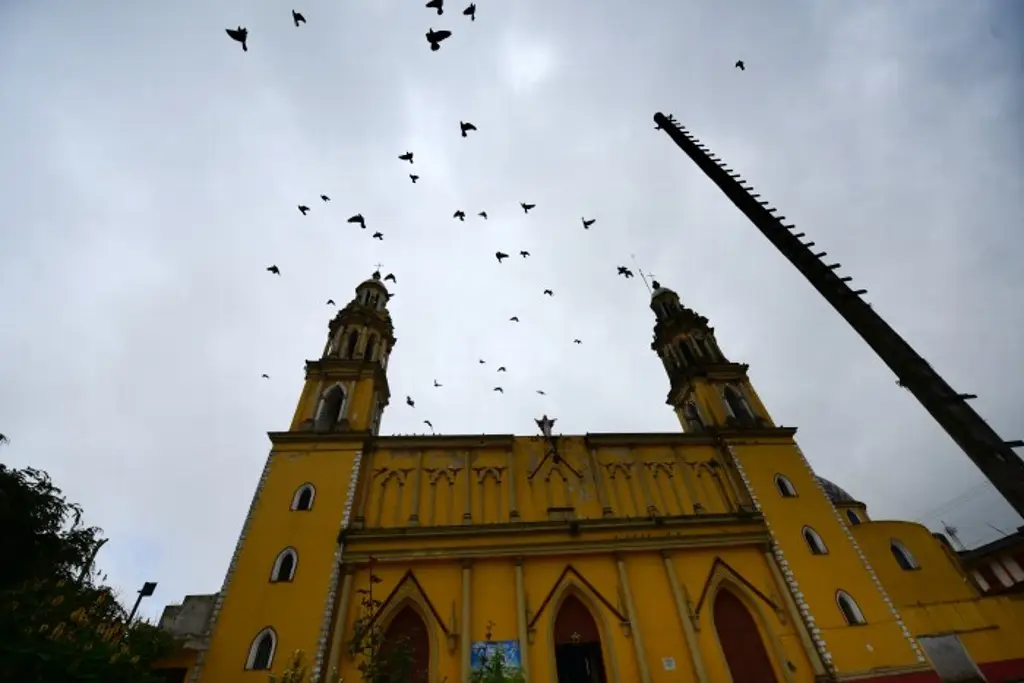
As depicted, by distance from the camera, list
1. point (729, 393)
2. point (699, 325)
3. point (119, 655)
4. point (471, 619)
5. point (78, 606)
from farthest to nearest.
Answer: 1. point (699, 325)
2. point (729, 393)
3. point (471, 619)
4. point (78, 606)
5. point (119, 655)

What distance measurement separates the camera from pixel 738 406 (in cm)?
2531

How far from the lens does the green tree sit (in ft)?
29.3

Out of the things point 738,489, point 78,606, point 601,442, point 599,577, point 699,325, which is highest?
point 699,325

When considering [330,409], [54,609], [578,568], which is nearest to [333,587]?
[54,609]

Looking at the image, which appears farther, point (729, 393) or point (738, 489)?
point (729, 393)

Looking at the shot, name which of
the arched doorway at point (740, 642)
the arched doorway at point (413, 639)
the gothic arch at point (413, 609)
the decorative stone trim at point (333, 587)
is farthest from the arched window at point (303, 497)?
the arched doorway at point (740, 642)

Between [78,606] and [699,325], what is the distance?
99.3 ft

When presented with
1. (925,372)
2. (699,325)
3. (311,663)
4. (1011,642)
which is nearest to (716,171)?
(925,372)

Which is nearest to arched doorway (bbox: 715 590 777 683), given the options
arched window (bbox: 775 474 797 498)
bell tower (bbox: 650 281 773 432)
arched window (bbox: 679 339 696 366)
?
arched window (bbox: 775 474 797 498)

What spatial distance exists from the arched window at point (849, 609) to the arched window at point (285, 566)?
20605 mm

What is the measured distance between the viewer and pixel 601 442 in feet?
74.3

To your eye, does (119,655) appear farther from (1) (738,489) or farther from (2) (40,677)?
(1) (738,489)

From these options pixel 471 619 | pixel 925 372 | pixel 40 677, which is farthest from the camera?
pixel 471 619

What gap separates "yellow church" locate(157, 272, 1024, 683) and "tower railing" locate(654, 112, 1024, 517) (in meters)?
13.6
